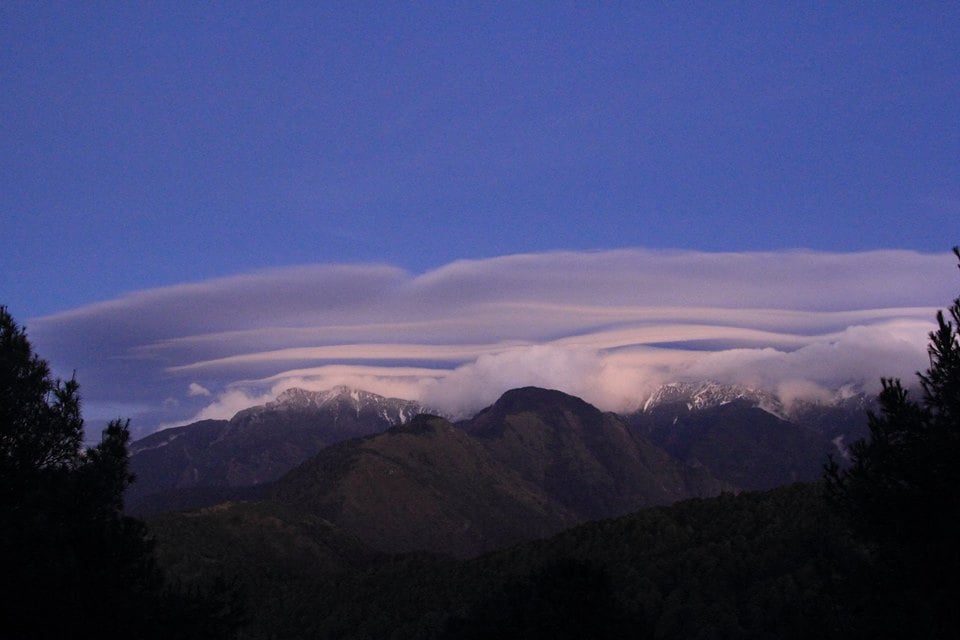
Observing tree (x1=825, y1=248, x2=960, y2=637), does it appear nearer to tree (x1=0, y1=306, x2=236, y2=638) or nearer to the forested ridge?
the forested ridge

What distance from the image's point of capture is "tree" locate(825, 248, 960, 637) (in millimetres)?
28859

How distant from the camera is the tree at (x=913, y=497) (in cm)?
2886

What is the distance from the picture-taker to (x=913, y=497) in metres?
30.6

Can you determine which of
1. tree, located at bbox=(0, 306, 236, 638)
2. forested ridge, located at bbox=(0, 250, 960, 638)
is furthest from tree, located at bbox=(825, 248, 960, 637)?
tree, located at bbox=(0, 306, 236, 638)

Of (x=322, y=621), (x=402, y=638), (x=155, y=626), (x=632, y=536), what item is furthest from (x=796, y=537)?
(x=155, y=626)

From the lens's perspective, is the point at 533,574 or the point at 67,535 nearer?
the point at 67,535

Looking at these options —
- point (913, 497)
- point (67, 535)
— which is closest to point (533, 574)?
point (913, 497)

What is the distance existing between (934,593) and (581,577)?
18867 mm

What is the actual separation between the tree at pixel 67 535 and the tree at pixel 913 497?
75.0 feet

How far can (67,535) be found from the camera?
30.2 meters

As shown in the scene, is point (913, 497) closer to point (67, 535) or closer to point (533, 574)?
point (533, 574)

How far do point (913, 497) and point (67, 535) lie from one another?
27183mm

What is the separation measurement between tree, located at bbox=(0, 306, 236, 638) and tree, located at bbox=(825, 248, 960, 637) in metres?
22.9

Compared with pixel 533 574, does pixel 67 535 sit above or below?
above
